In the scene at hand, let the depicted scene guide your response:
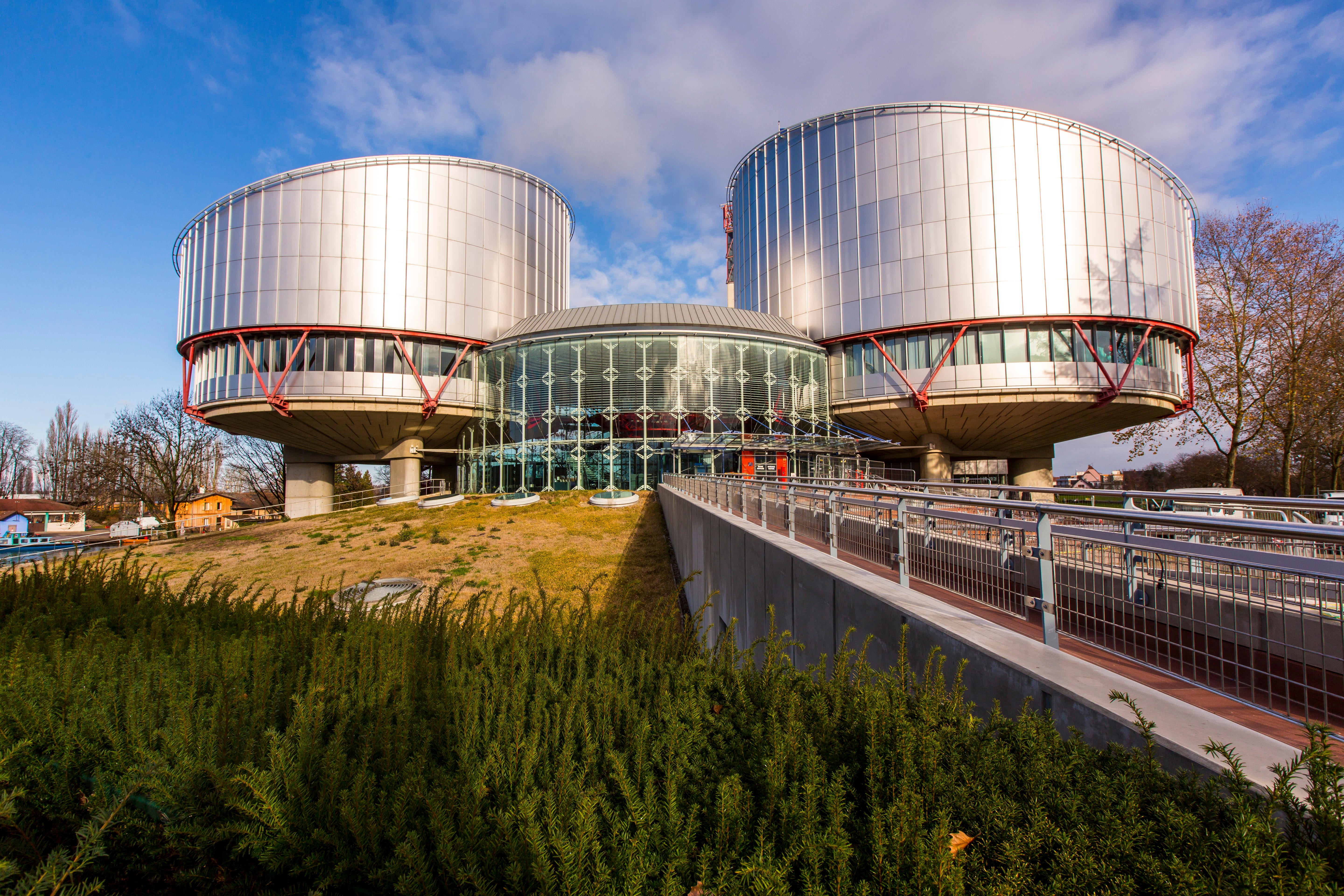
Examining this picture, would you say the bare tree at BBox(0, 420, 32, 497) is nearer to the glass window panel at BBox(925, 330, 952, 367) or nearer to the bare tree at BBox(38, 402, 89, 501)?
the bare tree at BBox(38, 402, 89, 501)

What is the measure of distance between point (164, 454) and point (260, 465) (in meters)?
8.09

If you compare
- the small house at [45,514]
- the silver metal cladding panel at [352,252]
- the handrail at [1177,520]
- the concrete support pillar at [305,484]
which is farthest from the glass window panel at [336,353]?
the handrail at [1177,520]

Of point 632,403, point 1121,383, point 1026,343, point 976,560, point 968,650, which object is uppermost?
point 1026,343

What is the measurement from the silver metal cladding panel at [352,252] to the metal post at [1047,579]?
133 feet

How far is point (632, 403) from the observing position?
113 ft

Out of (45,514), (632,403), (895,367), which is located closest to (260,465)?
(45,514)

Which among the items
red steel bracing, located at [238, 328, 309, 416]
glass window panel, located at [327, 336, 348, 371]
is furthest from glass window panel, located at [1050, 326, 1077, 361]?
red steel bracing, located at [238, 328, 309, 416]

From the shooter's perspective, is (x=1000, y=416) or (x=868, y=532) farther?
(x=1000, y=416)

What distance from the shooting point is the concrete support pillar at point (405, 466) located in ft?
135

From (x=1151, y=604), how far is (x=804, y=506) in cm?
603

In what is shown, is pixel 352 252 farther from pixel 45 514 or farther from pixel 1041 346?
pixel 1041 346

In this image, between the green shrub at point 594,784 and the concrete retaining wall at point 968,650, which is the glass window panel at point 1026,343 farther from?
the green shrub at point 594,784

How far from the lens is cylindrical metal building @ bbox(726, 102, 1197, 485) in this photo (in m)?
34.2

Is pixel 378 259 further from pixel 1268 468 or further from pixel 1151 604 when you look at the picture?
pixel 1268 468
